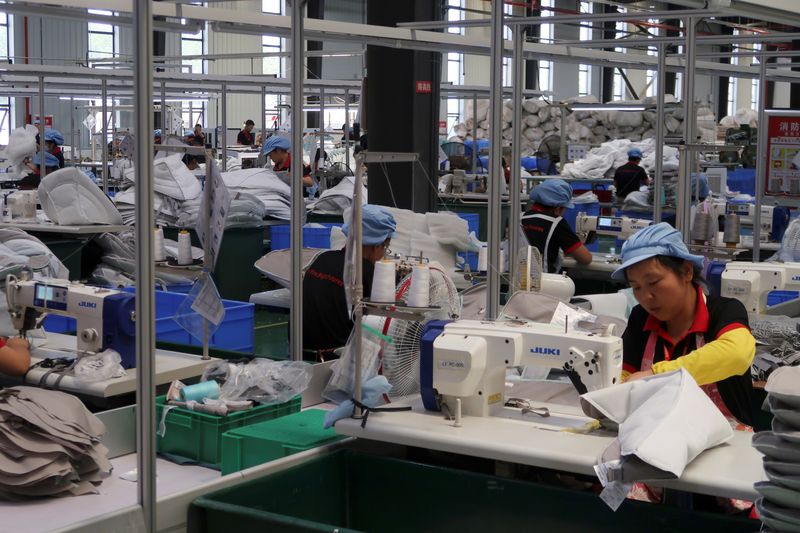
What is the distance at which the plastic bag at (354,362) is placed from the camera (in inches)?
106

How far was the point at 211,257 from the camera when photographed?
3467 millimetres

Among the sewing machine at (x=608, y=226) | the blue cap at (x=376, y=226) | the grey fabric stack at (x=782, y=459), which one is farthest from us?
the sewing machine at (x=608, y=226)

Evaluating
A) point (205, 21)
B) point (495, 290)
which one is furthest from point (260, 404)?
point (205, 21)

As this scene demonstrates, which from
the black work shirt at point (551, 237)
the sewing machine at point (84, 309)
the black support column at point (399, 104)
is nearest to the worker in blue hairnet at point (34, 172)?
the black support column at point (399, 104)

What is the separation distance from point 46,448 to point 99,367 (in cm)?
75

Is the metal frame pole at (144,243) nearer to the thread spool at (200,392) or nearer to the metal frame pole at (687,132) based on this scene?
the thread spool at (200,392)

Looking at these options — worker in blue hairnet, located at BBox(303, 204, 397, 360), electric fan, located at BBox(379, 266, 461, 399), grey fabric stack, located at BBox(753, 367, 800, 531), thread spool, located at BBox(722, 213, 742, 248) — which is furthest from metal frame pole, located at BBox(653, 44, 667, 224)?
grey fabric stack, located at BBox(753, 367, 800, 531)

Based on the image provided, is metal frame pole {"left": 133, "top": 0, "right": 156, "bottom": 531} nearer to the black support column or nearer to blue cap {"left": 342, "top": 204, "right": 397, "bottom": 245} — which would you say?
blue cap {"left": 342, "top": 204, "right": 397, "bottom": 245}

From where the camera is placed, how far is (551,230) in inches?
245

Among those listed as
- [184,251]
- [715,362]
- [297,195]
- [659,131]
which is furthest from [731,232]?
[715,362]

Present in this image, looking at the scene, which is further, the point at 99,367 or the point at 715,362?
the point at 99,367

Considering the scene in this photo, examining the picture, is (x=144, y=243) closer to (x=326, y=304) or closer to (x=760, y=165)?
(x=326, y=304)

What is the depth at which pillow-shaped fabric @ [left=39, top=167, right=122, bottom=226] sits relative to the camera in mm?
6051

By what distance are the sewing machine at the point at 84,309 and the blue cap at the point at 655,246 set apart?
151 cm
